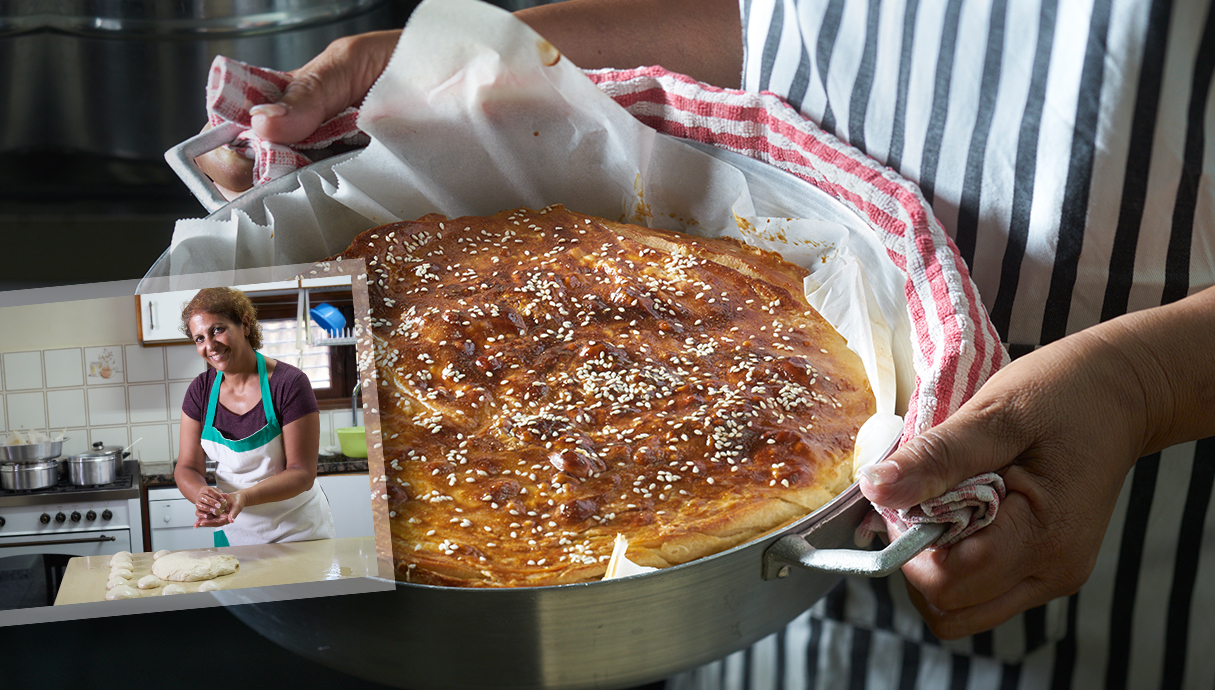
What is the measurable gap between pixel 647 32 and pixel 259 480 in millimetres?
1130

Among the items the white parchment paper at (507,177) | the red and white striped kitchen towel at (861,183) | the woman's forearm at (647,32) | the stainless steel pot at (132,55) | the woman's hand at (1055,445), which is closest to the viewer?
the woman's hand at (1055,445)

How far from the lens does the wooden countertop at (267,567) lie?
0.52 meters

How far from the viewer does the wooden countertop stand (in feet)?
1.72

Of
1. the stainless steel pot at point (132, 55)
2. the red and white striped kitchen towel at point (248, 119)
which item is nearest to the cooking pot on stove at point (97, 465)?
the red and white striped kitchen towel at point (248, 119)

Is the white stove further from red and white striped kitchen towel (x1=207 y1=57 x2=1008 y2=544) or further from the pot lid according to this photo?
red and white striped kitchen towel (x1=207 y1=57 x2=1008 y2=544)

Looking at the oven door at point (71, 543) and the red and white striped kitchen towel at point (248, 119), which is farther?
the red and white striped kitchen towel at point (248, 119)

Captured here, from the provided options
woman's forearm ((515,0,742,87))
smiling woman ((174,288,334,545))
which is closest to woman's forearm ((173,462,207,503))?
smiling woman ((174,288,334,545))

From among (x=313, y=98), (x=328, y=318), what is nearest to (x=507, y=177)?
(x=313, y=98)

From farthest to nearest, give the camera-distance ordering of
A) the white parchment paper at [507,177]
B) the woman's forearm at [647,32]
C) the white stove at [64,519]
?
1. the woman's forearm at [647,32]
2. the white parchment paper at [507,177]
3. the white stove at [64,519]

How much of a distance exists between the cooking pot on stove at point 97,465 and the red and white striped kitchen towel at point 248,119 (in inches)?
28.2

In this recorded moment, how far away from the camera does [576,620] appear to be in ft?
2.03

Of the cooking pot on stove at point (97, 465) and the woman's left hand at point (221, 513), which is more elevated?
the cooking pot on stove at point (97, 465)

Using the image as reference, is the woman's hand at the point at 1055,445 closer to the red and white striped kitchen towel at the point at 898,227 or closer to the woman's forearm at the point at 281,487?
the red and white striped kitchen towel at the point at 898,227

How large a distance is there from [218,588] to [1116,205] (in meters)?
0.95
